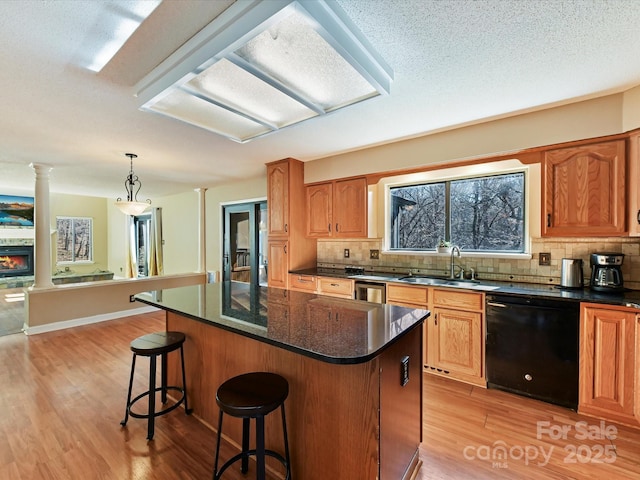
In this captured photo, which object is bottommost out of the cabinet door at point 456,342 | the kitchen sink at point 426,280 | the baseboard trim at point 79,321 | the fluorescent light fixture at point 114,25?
the baseboard trim at point 79,321

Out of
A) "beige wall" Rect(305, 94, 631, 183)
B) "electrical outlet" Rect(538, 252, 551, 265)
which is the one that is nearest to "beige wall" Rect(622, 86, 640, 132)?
"beige wall" Rect(305, 94, 631, 183)

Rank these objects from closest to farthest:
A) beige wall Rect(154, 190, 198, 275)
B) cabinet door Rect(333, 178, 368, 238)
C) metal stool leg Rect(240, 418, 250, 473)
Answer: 1. metal stool leg Rect(240, 418, 250, 473)
2. cabinet door Rect(333, 178, 368, 238)
3. beige wall Rect(154, 190, 198, 275)

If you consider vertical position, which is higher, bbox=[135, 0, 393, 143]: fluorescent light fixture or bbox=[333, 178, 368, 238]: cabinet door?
bbox=[135, 0, 393, 143]: fluorescent light fixture

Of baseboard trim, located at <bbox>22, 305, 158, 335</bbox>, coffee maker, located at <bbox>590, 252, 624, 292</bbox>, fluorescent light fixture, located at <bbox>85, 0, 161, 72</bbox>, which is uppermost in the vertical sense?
fluorescent light fixture, located at <bbox>85, 0, 161, 72</bbox>

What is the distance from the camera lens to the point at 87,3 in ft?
4.35

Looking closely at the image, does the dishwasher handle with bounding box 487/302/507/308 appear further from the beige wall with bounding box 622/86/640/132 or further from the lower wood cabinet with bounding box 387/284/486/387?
the beige wall with bounding box 622/86/640/132

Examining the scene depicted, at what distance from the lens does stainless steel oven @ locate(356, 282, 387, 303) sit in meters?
3.24

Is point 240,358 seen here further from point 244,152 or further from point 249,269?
point 249,269

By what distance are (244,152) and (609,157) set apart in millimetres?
3632

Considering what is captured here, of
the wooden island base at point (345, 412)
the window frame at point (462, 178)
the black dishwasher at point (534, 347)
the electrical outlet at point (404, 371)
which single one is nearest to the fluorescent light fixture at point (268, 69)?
the wooden island base at point (345, 412)

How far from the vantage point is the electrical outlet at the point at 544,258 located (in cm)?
285

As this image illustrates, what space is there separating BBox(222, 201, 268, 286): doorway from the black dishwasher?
3.60 metres

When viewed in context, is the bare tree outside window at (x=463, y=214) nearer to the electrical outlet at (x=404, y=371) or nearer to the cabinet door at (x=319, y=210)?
the cabinet door at (x=319, y=210)

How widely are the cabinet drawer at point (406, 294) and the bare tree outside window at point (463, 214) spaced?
0.85m
